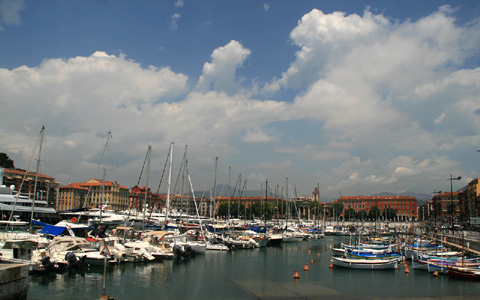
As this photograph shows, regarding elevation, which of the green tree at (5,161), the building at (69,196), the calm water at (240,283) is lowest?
the calm water at (240,283)

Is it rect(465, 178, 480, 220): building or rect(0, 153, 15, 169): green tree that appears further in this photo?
rect(0, 153, 15, 169): green tree

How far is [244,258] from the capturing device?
48.6 metres

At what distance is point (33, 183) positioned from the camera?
122 meters

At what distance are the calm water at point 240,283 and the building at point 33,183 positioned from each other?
315ft

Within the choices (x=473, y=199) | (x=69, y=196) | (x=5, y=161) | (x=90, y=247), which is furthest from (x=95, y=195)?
(x=473, y=199)

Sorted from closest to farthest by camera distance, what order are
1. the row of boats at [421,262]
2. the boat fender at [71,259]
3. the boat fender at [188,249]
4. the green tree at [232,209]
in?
the boat fender at [71,259] < the row of boats at [421,262] < the boat fender at [188,249] < the green tree at [232,209]

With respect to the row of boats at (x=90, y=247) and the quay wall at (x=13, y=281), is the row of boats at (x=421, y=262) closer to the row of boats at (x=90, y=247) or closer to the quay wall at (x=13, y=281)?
the row of boats at (x=90, y=247)

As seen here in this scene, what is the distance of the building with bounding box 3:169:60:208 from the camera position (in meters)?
122

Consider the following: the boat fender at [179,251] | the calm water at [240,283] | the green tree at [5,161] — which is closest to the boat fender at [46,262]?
the calm water at [240,283]

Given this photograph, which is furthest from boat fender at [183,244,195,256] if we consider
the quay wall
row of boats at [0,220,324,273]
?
the quay wall

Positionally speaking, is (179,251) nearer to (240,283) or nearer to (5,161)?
(240,283)

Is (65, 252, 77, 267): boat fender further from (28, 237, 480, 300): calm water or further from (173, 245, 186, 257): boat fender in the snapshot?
(173, 245, 186, 257): boat fender

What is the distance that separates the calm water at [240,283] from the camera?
2727cm

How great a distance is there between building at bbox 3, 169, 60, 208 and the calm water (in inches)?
3778
